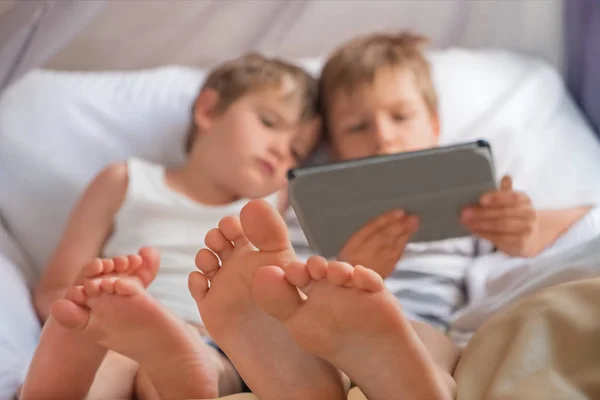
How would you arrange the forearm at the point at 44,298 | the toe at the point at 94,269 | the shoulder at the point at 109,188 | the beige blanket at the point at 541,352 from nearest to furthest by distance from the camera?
the beige blanket at the point at 541,352
the toe at the point at 94,269
the forearm at the point at 44,298
the shoulder at the point at 109,188

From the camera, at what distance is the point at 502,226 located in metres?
0.72

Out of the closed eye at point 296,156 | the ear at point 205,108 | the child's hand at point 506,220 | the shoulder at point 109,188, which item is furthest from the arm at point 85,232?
the child's hand at point 506,220

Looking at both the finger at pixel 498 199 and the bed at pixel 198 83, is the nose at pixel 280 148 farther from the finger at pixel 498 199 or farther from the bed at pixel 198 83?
the finger at pixel 498 199

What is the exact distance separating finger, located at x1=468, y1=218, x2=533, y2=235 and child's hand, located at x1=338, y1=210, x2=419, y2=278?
70 mm

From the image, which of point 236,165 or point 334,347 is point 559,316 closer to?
point 334,347

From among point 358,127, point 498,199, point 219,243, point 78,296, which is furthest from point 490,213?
point 78,296

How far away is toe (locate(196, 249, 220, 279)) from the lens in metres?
0.53

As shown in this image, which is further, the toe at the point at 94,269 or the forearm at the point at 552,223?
the forearm at the point at 552,223

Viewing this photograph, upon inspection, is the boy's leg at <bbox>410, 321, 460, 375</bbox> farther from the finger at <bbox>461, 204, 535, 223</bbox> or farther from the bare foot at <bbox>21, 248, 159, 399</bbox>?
the bare foot at <bbox>21, 248, 159, 399</bbox>

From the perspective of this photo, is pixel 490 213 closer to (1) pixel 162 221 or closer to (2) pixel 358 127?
(2) pixel 358 127

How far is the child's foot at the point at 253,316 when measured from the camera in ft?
1.63

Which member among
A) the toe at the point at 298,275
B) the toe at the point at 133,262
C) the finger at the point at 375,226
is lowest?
the finger at the point at 375,226

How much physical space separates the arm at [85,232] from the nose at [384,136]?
327 millimetres

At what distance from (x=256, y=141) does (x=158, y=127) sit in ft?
0.66
